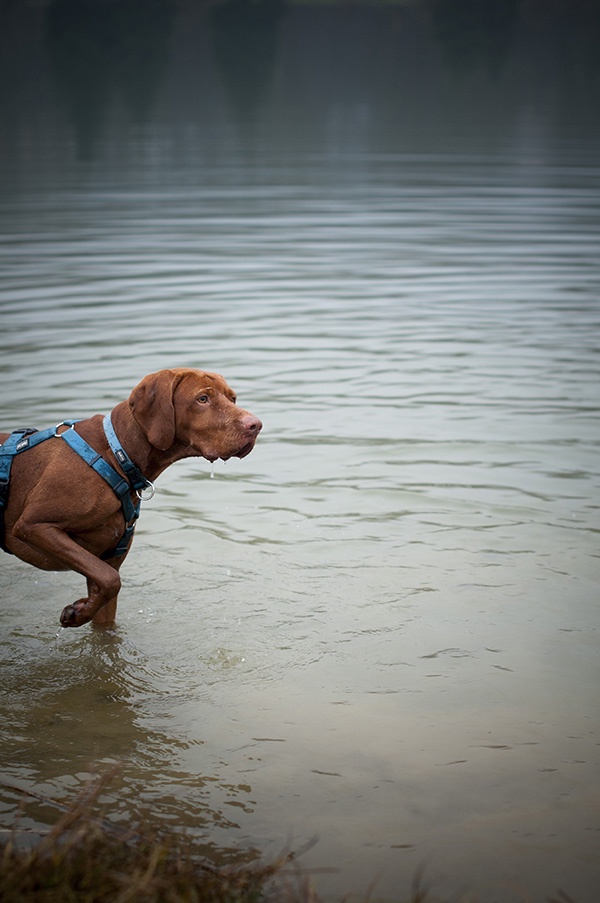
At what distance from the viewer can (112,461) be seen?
5.26 meters

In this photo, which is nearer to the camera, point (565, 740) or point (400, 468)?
point (565, 740)

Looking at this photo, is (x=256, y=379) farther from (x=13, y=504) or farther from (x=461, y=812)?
(x=461, y=812)

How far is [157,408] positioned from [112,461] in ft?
1.07

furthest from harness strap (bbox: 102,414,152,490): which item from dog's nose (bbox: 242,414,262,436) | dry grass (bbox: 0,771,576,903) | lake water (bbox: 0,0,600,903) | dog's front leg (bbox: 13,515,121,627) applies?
dry grass (bbox: 0,771,576,903)

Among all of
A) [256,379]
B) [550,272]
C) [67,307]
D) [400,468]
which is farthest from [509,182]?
[400,468]

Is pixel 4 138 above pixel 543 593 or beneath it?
above

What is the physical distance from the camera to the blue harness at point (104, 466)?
5.22 meters

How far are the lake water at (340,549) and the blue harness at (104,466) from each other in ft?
2.38

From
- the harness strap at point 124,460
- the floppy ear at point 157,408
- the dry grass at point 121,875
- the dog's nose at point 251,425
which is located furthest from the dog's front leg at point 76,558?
the dry grass at point 121,875

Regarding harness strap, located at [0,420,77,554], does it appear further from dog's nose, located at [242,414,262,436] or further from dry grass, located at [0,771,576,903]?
dry grass, located at [0,771,576,903]

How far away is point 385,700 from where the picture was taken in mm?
5250

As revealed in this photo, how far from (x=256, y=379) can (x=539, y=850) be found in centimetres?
740

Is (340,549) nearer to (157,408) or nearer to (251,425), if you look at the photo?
(251,425)

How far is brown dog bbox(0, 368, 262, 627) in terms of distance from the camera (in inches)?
204
